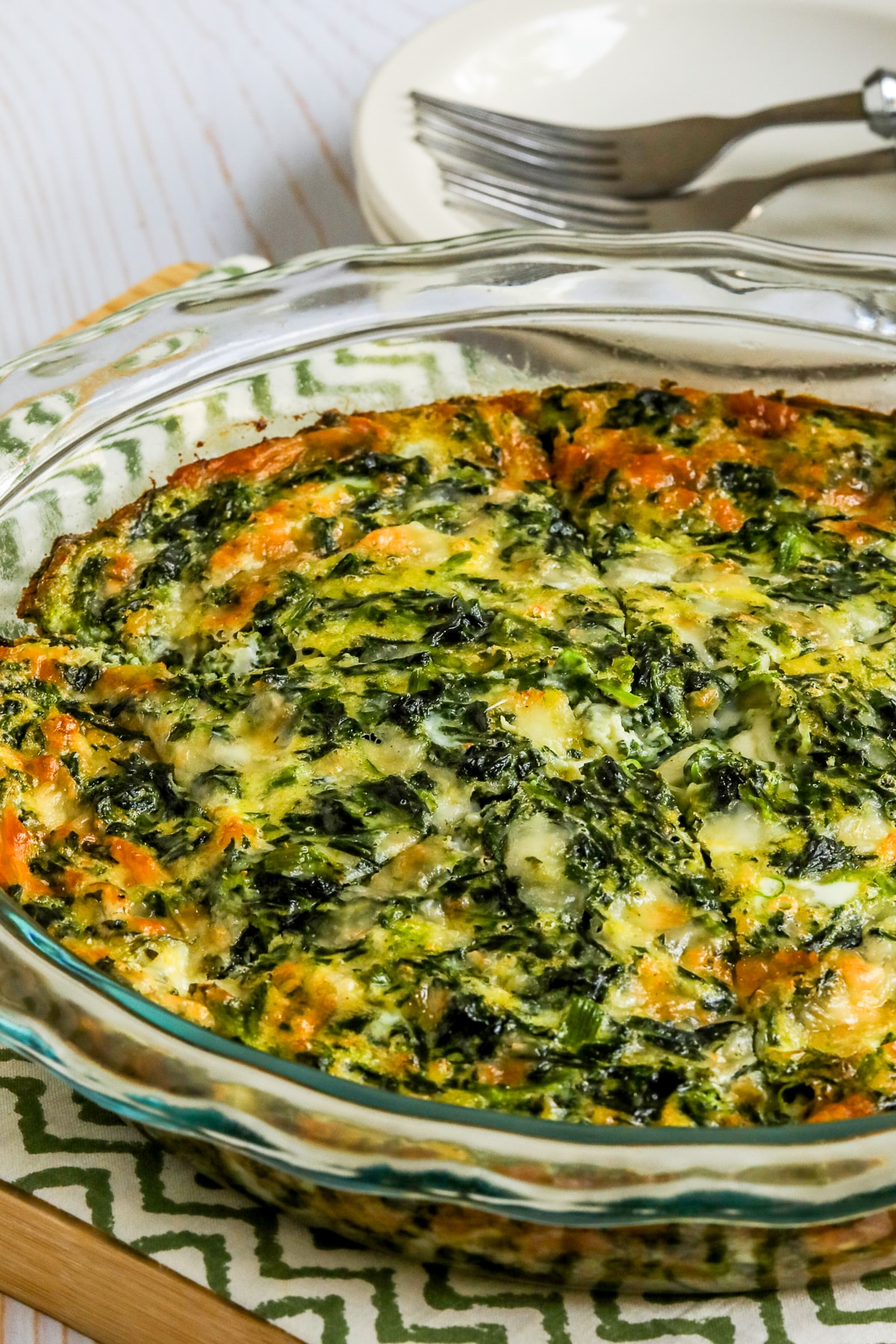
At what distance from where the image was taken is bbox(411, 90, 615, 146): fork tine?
371cm

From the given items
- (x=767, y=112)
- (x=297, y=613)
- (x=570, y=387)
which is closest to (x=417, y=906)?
(x=297, y=613)

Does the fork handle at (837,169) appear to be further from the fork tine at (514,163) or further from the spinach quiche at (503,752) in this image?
the spinach quiche at (503,752)

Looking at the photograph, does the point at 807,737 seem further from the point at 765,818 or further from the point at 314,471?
the point at 314,471

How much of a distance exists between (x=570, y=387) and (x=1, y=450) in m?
1.03

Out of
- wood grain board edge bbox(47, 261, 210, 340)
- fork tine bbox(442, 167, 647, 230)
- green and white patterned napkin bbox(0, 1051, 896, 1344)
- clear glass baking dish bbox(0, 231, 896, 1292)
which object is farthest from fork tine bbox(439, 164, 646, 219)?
green and white patterned napkin bbox(0, 1051, 896, 1344)

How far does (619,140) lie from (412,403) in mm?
1315

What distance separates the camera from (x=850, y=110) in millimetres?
3848

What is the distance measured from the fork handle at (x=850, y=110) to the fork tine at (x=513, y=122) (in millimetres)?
415

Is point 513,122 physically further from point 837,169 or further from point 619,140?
point 837,169

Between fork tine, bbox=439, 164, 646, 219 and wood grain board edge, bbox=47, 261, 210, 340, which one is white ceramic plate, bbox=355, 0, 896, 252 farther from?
wood grain board edge, bbox=47, 261, 210, 340

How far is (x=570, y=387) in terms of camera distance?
2.81 metres

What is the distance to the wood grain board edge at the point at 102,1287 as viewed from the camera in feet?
5.72

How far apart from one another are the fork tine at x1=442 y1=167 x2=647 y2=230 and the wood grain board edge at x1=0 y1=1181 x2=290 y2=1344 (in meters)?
2.60

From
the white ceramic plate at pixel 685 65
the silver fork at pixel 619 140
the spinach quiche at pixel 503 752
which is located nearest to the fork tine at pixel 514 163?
the silver fork at pixel 619 140
